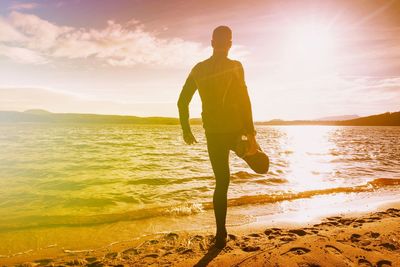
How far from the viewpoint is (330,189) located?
342 inches

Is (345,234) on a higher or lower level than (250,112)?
lower

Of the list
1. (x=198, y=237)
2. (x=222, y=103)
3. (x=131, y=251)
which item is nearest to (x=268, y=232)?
(x=198, y=237)

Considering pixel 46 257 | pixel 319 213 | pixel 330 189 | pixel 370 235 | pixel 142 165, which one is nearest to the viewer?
pixel 46 257

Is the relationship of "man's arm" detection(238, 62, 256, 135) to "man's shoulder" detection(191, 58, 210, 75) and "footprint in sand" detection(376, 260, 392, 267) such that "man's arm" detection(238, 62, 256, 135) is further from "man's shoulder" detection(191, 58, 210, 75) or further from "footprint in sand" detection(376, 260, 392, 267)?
"footprint in sand" detection(376, 260, 392, 267)

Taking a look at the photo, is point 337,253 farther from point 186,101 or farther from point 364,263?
point 186,101

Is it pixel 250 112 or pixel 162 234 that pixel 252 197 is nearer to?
pixel 162 234

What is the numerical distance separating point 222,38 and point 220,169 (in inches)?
63.4

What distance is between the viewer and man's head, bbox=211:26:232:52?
12.4 ft

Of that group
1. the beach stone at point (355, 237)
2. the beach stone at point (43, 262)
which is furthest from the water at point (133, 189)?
the beach stone at point (355, 237)

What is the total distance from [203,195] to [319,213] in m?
2.98

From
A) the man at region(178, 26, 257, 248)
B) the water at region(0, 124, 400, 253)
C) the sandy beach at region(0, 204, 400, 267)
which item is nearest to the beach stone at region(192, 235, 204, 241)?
the sandy beach at region(0, 204, 400, 267)

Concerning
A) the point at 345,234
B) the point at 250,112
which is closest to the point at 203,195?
the point at 345,234

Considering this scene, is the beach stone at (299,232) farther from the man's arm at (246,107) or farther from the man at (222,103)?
the man's arm at (246,107)

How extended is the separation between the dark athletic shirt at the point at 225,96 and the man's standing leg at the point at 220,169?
138 mm
